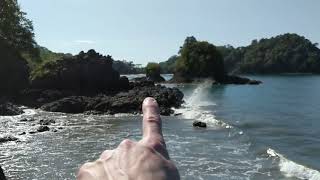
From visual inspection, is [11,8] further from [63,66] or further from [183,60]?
[183,60]

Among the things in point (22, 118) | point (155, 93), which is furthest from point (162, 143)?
point (155, 93)

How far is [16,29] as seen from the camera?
70.2m

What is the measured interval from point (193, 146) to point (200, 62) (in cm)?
10426

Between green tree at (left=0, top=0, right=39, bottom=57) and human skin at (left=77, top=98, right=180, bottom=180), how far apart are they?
67.3m

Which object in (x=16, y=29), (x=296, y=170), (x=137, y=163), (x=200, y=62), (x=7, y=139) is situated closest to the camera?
(x=137, y=163)

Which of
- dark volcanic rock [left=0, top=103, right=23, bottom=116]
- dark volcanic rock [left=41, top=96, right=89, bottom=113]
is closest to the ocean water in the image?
dark volcanic rock [left=0, top=103, right=23, bottom=116]

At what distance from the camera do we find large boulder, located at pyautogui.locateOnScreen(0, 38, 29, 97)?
59.6 metres

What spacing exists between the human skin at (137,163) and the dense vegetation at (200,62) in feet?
410

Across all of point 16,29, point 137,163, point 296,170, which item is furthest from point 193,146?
point 16,29

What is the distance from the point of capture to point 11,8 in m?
69.5

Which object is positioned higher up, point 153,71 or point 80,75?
point 153,71

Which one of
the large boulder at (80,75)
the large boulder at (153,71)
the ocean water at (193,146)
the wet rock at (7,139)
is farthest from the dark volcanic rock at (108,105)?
the large boulder at (153,71)

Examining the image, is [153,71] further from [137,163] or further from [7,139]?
[137,163]

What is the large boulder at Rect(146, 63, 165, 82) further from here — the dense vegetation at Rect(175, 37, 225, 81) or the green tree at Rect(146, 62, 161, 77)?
the dense vegetation at Rect(175, 37, 225, 81)
